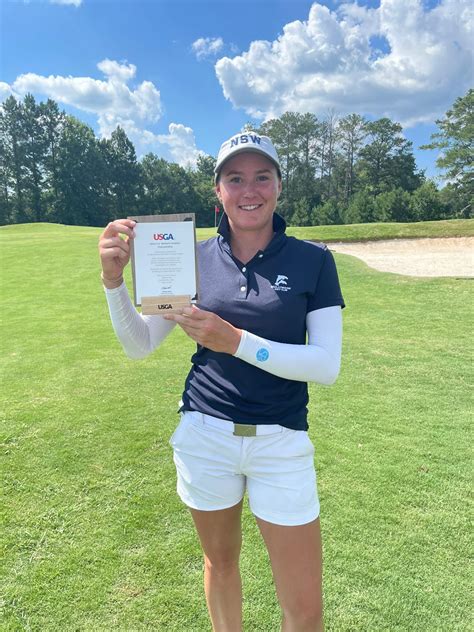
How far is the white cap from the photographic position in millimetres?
1766

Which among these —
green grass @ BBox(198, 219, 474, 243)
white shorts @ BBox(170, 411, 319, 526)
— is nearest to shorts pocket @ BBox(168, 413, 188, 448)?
white shorts @ BBox(170, 411, 319, 526)

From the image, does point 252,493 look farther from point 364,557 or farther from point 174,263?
point 364,557

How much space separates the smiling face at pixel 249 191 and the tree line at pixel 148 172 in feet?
153

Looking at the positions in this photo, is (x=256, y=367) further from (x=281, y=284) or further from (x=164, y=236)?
(x=164, y=236)

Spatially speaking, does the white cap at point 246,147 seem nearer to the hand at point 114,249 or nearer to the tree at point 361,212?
the hand at point 114,249

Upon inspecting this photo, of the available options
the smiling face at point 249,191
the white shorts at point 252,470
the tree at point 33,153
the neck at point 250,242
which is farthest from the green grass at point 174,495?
the tree at point 33,153

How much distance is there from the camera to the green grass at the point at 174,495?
2342mm

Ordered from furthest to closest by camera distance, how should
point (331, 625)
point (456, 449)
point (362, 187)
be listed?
point (362, 187) < point (456, 449) < point (331, 625)

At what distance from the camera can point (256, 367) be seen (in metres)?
1.73

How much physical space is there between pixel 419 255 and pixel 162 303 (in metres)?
15.4

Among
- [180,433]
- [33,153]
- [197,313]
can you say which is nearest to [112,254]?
[197,313]

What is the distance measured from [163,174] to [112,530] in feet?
191

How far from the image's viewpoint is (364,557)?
2629 millimetres

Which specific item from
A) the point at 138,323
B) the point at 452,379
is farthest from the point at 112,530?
the point at 452,379
